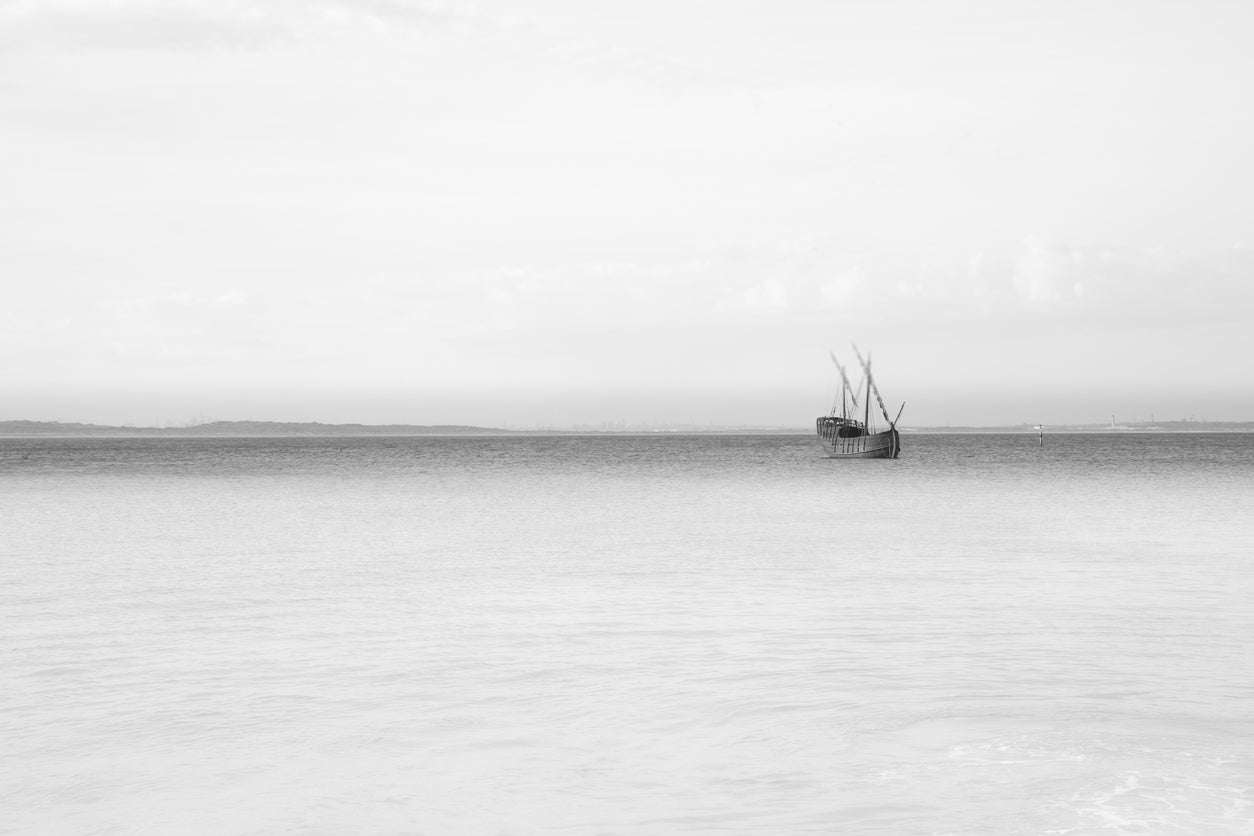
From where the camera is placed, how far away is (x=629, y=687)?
Result: 1019 centimetres

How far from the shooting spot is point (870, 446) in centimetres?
8712

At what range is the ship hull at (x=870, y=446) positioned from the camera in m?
86.3

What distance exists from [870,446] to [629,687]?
79127 mm

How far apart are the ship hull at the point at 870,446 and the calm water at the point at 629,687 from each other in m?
62.2

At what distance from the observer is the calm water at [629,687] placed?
279 inches

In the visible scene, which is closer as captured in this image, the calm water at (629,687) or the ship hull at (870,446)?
the calm water at (629,687)

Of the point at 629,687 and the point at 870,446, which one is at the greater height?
the point at 870,446

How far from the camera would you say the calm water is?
7086mm

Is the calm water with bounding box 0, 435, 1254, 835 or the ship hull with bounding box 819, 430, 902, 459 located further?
the ship hull with bounding box 819, 430, 902, 459

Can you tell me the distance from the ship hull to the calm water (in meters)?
62.2

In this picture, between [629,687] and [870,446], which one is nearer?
[629,687]

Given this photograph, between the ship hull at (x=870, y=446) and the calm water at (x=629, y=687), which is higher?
the ship hull at (x=870, y=446)

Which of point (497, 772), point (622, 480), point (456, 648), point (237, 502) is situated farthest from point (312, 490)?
point (497, 772)

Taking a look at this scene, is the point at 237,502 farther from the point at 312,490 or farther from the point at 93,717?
the point at 93,717
